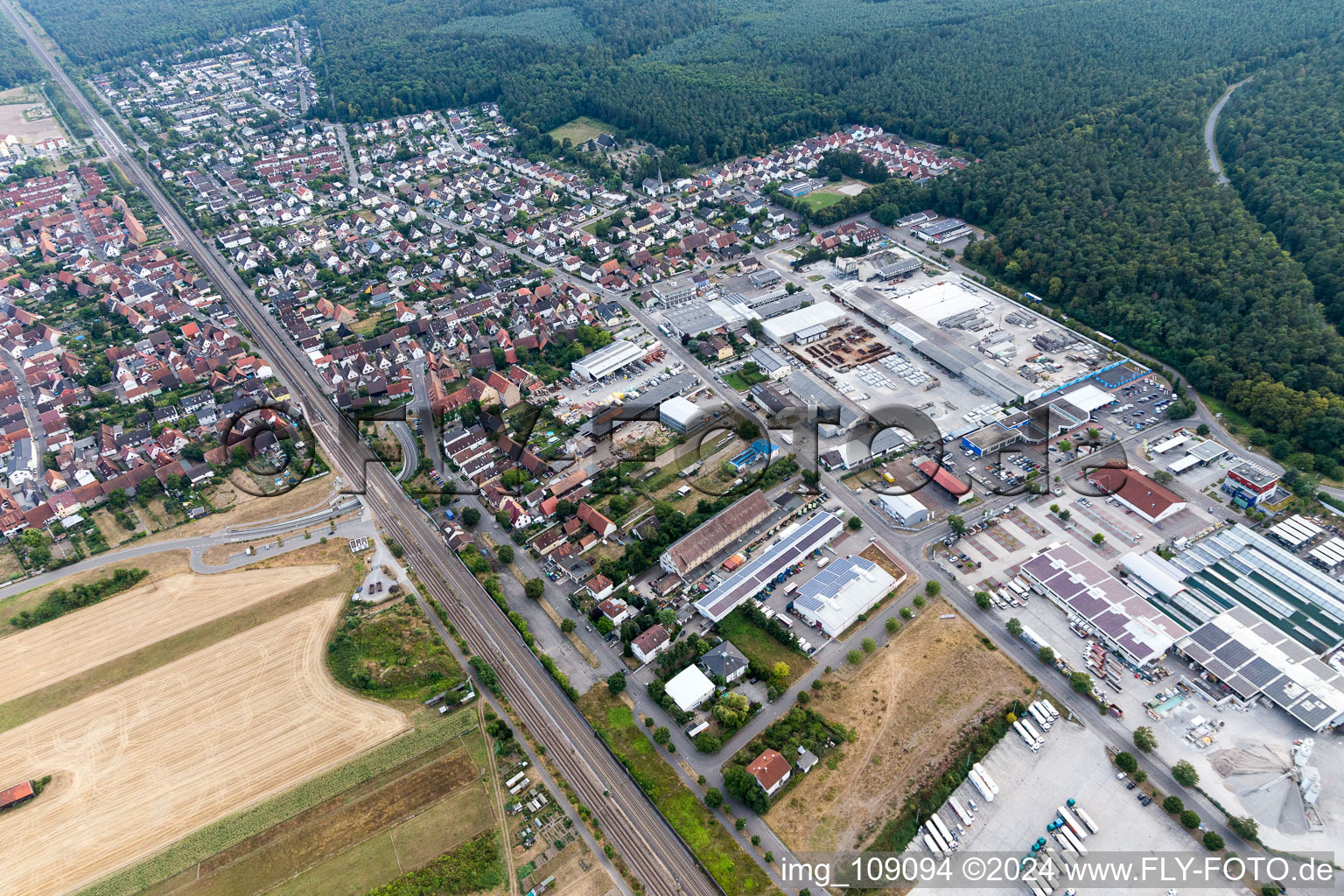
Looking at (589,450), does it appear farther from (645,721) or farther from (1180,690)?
(1180,690)

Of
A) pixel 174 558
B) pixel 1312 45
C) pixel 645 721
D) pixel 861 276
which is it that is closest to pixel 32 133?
pixel 174 558

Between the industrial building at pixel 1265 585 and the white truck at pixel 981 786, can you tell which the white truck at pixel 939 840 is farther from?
the industrial building at pixel 1265 585

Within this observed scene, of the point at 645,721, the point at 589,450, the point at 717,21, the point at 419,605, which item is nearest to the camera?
the point at 645,721

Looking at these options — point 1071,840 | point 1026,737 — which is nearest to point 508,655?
point 1026,737

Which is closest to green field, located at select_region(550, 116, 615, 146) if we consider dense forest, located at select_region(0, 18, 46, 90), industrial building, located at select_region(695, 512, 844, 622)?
industrial building, located at select_region(695, 512, 844, 622)

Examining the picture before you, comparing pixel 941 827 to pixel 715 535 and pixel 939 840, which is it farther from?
pixel 715 535

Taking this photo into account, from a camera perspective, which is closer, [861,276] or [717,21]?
[861,276]

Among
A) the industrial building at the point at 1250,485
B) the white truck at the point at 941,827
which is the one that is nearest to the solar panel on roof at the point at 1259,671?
the industrial building at the point at 1250,485
